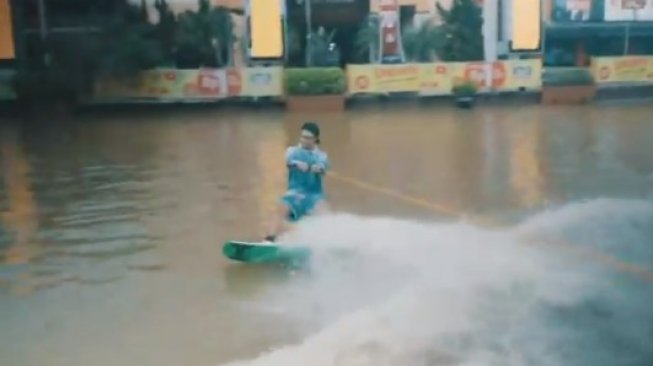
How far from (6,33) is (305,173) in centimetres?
2548

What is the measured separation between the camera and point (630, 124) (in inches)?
898

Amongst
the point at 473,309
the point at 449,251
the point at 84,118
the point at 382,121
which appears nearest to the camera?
the point at 473,309

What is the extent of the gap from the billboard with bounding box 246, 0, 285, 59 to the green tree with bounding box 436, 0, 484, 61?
6670 millimetres

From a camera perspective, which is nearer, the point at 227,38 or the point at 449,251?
the point at 449,251

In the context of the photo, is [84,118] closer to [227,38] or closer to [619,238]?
[227,38]

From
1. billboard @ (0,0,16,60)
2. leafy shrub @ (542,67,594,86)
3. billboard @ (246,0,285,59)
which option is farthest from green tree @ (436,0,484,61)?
billboard @ (0,0,16,60)

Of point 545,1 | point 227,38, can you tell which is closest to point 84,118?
point 227,38

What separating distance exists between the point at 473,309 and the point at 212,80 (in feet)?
79.5

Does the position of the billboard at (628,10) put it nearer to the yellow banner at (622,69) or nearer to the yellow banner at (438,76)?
the yellow banner at (622,69)

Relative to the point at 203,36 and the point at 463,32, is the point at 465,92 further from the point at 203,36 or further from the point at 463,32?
the point at 203,36

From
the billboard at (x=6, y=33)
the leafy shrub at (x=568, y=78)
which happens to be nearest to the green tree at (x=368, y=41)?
the leafy shrub at (x=568, y=78)

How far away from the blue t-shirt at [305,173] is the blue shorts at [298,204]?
0.20 ft

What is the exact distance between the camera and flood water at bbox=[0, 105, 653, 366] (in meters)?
6.41

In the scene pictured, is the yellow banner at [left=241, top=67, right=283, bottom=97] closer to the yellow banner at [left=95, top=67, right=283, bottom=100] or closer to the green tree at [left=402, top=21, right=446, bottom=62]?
the yellow banner at [left=95, top=67, right=283, bottom=100]
